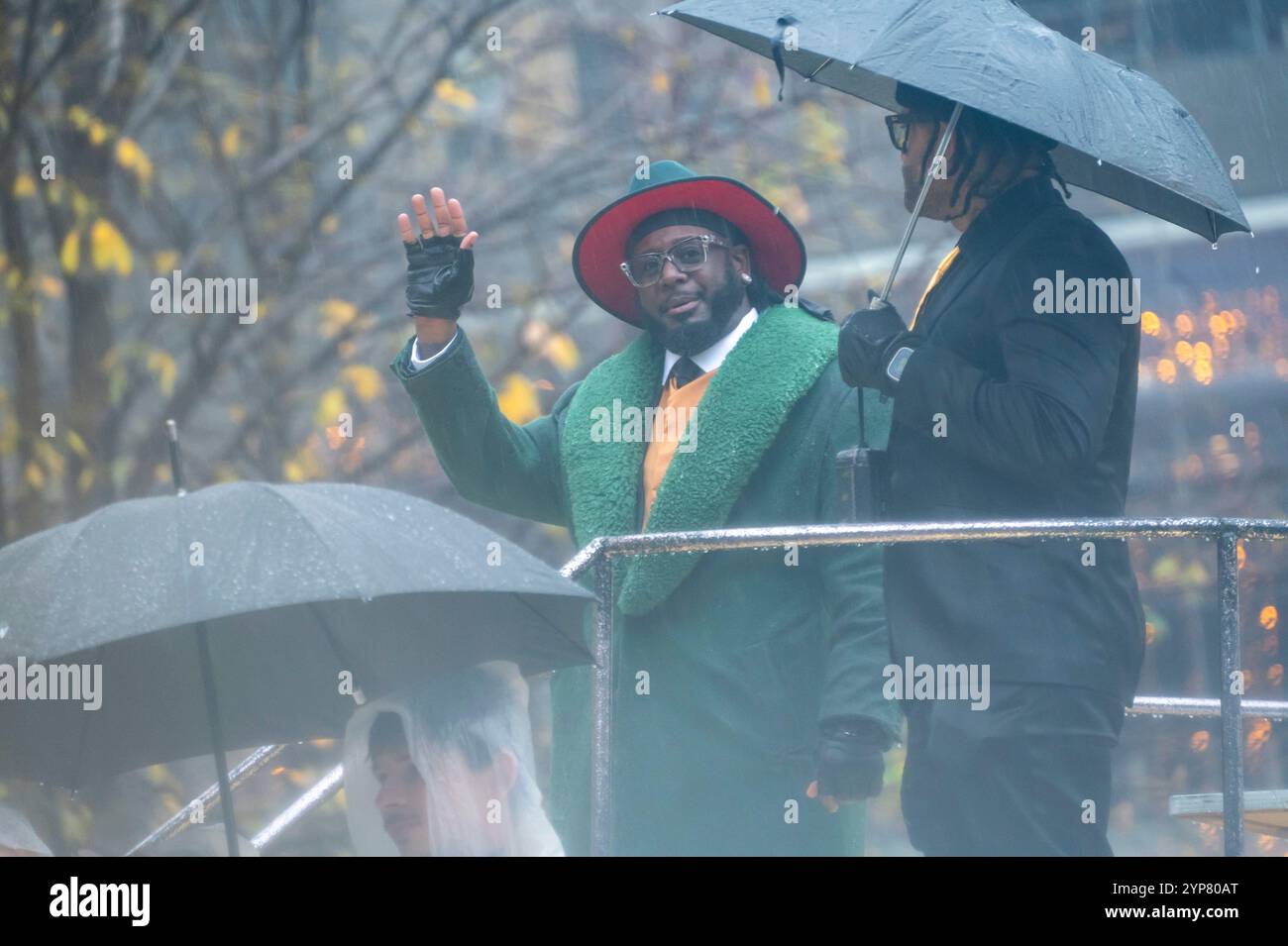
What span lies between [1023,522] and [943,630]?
0.80ft

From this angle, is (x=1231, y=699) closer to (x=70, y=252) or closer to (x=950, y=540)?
(x=950, y=540)

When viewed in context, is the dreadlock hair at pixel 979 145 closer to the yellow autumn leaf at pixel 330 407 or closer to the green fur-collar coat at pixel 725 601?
the green fur-collar coat at pixel 725 601

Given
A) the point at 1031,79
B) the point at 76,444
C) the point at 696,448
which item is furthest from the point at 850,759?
the point at 76,444

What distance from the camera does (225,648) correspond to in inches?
125

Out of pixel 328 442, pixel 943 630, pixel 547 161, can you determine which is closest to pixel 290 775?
pixel 328 442

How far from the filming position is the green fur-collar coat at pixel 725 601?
3.32m

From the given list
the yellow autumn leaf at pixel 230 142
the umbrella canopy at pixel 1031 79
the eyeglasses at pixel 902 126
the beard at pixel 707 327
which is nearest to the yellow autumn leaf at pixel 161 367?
the yellow autumn leaf at pixel 230 142

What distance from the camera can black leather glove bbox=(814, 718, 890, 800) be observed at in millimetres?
3051

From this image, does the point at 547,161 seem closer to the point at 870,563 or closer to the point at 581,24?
the point at 581,24

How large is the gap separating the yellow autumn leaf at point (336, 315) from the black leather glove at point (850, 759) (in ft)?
12.0

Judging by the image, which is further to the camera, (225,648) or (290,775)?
(290,775)

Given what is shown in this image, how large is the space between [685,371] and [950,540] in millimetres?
863

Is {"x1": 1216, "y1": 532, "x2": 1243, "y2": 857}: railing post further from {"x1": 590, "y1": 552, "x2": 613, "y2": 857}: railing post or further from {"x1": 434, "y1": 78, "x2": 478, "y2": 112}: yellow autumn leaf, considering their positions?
{"x1": 434, "y1": 78, "x2": 478, "y2": 112}: yellow autumn leaf

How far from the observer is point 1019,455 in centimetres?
282
